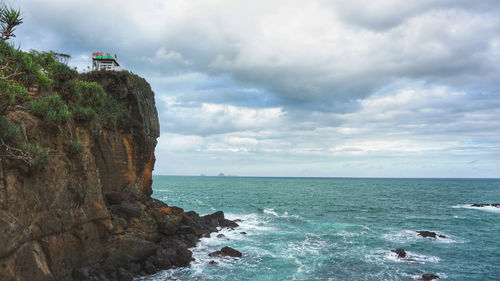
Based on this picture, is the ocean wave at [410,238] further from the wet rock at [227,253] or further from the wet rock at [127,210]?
the wet rock at [127,210]

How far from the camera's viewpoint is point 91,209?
19484 mm

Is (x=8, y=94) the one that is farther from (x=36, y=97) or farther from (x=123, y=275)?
(x=123, y=275)

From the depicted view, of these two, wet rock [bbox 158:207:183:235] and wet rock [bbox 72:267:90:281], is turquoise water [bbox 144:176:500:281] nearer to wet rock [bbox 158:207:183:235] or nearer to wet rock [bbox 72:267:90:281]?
wet rock [bbox 158:207:183:235]

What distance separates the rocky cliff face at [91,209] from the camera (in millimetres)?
14102

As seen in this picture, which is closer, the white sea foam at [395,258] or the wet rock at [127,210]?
the white sea foam at [395,258]

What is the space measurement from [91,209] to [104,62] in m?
18.3

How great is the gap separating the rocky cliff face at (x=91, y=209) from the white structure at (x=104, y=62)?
166cm

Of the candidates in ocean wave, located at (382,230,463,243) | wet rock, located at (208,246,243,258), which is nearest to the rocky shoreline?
wet rock, located at (208,246,243,258)

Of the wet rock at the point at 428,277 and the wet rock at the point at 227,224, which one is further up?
the wet rock at the point at 428,277

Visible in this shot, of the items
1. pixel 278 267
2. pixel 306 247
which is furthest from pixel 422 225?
pixel 278 267

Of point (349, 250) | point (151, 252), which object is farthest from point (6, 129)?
point (349, 250)

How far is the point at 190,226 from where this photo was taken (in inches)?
1155

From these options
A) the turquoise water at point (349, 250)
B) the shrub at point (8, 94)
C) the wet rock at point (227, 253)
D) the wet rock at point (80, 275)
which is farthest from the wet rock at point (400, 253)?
the shrub at point (8, 94)

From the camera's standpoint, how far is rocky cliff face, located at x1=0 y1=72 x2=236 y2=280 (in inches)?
555
